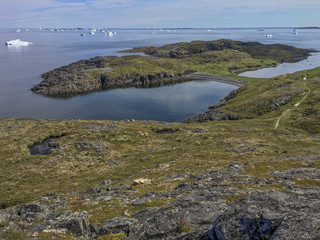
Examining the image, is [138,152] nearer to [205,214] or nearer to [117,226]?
[117,226]

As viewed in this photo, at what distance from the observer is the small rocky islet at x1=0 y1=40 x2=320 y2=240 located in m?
15.6

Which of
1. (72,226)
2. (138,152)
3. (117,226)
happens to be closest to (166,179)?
(117,226)

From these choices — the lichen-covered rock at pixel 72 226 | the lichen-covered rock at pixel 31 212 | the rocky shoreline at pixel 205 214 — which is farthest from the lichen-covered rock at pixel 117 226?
the lichen-covered rock at pixel 31 212

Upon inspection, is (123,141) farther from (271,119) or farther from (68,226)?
(271,119)

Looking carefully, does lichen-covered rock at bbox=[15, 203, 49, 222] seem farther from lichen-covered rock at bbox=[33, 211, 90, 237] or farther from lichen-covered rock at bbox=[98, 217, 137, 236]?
lichen-covered rock at bbox=[98, 217, 137, 236]

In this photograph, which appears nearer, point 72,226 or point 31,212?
point 72,226

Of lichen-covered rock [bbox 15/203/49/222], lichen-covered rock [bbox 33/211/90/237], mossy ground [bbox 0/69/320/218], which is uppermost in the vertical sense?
lichen-covered rock [bbox 33/211/90/237]

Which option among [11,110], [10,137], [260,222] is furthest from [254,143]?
[11,110]

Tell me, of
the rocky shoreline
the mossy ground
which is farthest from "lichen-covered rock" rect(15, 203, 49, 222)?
the mossy ground

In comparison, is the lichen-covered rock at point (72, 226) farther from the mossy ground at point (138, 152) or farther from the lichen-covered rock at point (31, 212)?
the lichen-covered rock at point (31, 212)

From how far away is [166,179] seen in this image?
3591 centimetres

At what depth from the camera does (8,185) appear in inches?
1601

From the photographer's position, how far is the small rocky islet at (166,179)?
15608 mm

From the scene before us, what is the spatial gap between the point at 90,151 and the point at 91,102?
92.6 metres
